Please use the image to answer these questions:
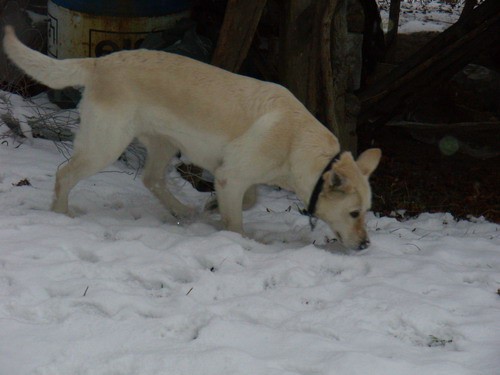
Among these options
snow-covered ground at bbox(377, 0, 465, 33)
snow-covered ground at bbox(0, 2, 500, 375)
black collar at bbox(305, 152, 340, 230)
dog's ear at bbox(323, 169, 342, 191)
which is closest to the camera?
snow-covered ground at bbox(0, 2, 500, 375)

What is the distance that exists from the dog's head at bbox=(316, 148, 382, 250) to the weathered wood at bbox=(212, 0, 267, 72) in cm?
172

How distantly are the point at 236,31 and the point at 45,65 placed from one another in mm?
1746

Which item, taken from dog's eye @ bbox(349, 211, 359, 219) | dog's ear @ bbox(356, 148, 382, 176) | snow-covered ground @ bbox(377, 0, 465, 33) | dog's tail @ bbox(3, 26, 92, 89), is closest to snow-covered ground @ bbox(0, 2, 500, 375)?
dog's eye @ bbox(349, 211, 359, 219)

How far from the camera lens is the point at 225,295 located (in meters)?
4.00

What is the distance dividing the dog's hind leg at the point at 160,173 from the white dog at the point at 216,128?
1.28 feet

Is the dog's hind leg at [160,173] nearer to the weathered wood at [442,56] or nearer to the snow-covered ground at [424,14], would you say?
the weathered wood at [442,56]

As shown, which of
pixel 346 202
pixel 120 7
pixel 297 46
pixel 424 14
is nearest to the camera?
pixel 346 202

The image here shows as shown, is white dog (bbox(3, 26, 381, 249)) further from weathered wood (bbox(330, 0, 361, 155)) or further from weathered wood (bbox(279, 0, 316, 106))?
weathered wood (bbox(330, 0, 361, 155))

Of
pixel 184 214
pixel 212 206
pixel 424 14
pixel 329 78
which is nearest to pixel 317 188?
pixel 212 206

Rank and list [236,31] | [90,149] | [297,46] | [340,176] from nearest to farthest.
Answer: [340,176] → [90,149] → [236,31] → [297,46]

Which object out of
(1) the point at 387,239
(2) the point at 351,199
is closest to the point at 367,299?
(2) the point at 351,199

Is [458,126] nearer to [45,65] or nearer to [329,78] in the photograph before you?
[329,78]

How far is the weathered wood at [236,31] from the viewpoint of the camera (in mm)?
6090

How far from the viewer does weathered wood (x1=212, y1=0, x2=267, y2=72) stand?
6.09 metres
